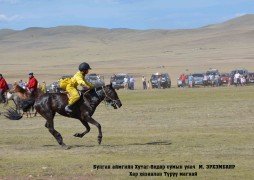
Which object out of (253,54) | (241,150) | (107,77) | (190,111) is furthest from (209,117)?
(253,54)

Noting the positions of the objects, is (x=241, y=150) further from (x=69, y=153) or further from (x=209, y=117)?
(x=209, y=117)

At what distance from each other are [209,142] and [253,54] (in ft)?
347

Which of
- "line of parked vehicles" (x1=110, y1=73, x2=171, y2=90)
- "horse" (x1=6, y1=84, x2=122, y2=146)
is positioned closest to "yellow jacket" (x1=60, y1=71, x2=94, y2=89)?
"horse" (x1=6, y1=84, x2=122, y2=146)

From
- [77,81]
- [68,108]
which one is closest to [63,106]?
[68,108]

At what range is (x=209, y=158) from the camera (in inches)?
578

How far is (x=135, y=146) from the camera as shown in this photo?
17.7m

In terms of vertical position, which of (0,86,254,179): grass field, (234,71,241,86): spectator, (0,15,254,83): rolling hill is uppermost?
(0,15,254,83): rolling hill

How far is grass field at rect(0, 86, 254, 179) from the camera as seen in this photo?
13.3 m

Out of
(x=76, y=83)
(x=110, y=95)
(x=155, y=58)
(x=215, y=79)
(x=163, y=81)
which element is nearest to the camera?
(x=76, y=83)

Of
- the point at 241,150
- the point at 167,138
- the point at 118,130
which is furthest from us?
the point at 118,130

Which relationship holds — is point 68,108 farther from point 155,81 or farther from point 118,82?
point 155,81

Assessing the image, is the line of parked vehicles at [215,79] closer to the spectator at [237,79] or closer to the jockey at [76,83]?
the spectator at [237,79]

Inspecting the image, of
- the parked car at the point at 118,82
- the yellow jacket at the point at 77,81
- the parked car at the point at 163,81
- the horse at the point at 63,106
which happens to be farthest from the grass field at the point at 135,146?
the parked car at the point at 118,82

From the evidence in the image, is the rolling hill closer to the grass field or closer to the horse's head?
the grass field
